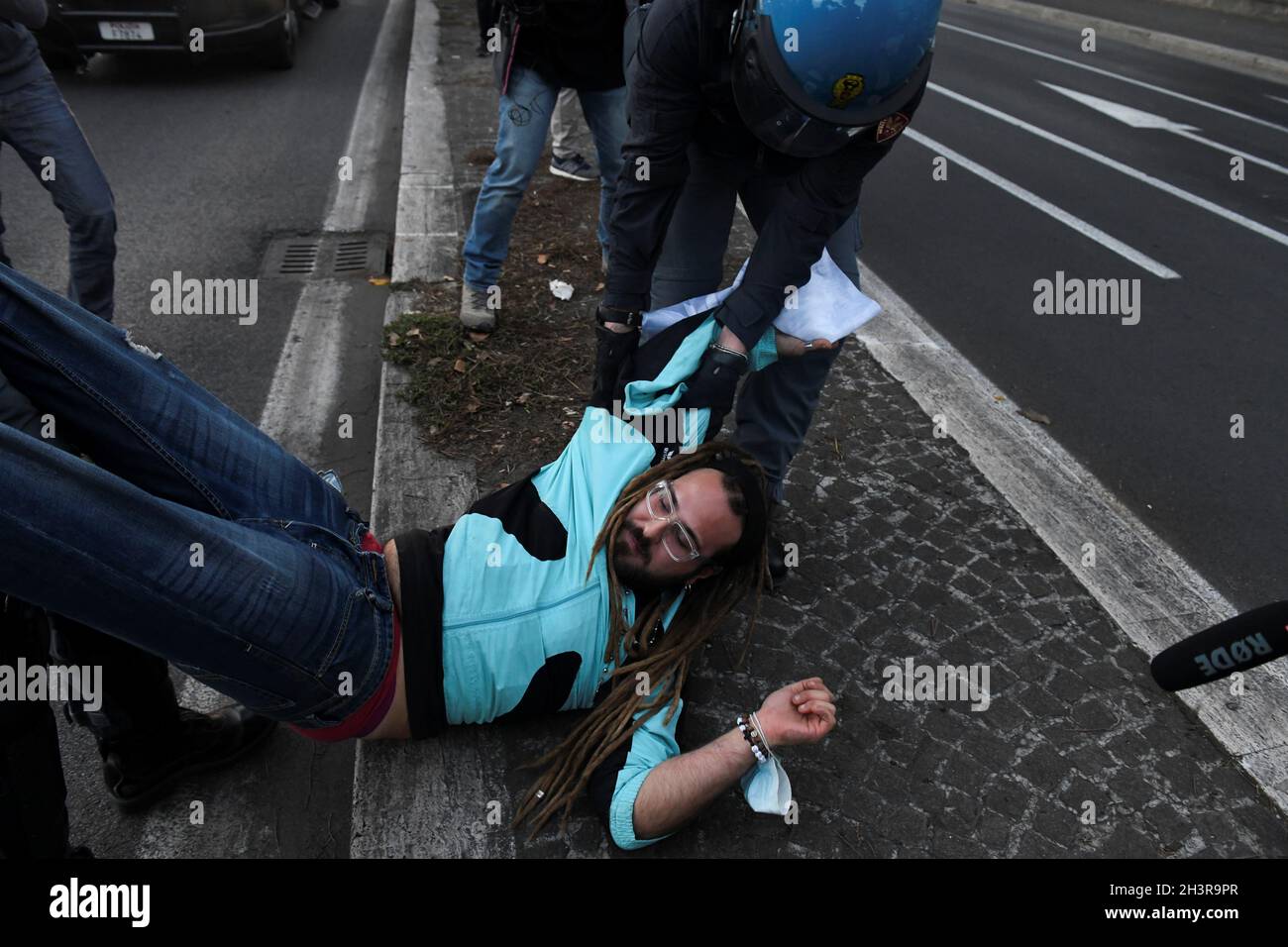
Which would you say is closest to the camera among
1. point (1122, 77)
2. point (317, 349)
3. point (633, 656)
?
point (633, 656)

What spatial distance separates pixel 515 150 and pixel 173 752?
2.71m

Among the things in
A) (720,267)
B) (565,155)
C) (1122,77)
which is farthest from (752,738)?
(1122,77)

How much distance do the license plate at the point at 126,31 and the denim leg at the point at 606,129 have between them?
16.7 feet

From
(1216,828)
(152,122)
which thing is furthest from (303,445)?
(152,122)

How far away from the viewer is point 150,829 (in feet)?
6.91

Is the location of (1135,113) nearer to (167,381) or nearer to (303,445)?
(303,445)

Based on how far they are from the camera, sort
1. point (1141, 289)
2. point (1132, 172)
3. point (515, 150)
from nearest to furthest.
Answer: point (515, 150) < point (1141, 289) < point (1132, 172)

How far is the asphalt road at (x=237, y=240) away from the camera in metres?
2.16

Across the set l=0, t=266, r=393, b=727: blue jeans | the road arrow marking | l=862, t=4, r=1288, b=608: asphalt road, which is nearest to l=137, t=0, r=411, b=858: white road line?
l=0, t=266, r=393, b=727: blue jeans

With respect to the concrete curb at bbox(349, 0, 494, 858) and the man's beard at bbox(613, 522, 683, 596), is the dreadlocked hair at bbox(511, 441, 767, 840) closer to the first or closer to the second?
the man's beard at bbox(613, 522, 683, 596)

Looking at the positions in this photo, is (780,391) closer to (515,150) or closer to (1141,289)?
(515,150)

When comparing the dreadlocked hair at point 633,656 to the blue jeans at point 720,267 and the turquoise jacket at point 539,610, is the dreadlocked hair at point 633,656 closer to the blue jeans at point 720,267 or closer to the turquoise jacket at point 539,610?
the turquoise jacket at point 539,610

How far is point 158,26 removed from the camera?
7.12 metres

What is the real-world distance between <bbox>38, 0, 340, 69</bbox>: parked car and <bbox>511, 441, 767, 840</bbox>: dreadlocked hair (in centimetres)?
720
